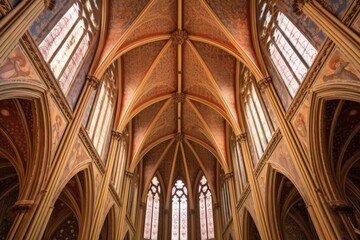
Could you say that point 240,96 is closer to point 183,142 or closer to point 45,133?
point 183,142

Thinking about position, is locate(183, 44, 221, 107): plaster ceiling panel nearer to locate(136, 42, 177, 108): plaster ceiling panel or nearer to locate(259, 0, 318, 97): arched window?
locate(136, 42, 177, 108): plaster ceiling panel

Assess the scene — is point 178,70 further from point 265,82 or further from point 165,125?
point 265,82

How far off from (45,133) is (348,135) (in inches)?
386

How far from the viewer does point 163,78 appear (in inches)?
725

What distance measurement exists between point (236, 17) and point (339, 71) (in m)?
7.90

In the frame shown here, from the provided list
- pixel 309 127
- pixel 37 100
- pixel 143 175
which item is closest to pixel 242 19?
pixel 309 127

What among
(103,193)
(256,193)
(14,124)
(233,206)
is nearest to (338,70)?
(256,193)

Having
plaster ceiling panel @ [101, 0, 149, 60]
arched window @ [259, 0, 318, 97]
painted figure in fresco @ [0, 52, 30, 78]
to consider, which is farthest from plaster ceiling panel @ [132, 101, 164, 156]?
painted figure in fresco @ [0, 52, 30, 78]

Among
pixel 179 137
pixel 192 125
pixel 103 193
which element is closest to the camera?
pixel 103 193

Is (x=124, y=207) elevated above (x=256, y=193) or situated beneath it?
elevated above

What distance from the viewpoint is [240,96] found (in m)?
17.0

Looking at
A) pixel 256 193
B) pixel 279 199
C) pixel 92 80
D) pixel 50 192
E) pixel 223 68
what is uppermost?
pixel 223 68

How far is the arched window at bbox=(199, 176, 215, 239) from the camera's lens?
2218 cm

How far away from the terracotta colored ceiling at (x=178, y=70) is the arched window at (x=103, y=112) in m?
1.01
